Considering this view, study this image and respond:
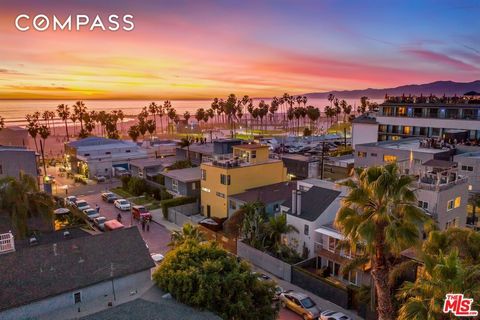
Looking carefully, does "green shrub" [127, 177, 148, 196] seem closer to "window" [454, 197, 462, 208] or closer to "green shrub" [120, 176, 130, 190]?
"green shrub" [120, 176, 130, 190]

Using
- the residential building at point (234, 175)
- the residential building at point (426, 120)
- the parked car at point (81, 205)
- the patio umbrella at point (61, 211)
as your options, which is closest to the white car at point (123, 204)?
the parked car at point (81, 205)

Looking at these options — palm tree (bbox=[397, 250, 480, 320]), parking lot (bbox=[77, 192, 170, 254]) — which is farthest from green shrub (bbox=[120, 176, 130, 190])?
palm tree (bbox=[397, 250, 480, 320])

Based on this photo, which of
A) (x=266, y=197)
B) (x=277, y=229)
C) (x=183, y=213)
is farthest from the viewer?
(x=183, y=213)

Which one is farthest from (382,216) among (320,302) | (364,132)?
(364,132)

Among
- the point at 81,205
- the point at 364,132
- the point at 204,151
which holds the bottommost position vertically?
the point at 81,205

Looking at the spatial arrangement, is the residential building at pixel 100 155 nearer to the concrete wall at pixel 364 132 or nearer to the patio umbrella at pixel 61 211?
the patio umbrella at pixel 61 211

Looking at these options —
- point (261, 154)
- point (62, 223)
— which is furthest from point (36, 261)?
point (261, 154)

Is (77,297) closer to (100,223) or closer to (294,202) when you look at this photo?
(294,202)
